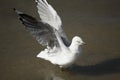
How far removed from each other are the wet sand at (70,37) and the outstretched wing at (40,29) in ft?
1.49

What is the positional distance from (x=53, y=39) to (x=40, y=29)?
0.21 meters

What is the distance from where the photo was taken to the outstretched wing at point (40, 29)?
5.05 metres

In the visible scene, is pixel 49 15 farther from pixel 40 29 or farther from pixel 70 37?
pixel 70 37

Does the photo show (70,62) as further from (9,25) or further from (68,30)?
(9,25)

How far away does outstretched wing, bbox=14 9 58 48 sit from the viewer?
16.6ft

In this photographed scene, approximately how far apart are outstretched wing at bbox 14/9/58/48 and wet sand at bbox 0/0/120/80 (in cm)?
45

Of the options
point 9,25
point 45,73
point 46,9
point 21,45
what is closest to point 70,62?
point 45,73

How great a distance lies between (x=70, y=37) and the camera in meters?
6.39

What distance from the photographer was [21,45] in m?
6.11

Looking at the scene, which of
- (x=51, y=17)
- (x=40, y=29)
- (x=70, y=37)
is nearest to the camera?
(x=40, y=29)

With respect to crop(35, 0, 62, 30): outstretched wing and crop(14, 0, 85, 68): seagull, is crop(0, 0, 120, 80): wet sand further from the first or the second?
crop(35, 0, 62, 30): outstretched wing

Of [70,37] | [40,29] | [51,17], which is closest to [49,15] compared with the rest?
[51,17]

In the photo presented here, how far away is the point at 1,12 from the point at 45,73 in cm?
243

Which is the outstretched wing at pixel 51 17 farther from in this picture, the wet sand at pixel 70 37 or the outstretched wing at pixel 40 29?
the wet sand at pixel 70 37
